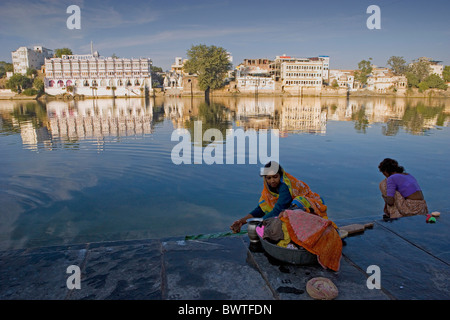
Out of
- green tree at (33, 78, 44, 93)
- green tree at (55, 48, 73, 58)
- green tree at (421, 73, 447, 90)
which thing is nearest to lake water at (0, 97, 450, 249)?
green tree at (33, 78, 44, 93)

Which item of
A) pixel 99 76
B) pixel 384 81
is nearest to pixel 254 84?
pixel 99 76

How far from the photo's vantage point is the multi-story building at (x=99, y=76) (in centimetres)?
6738

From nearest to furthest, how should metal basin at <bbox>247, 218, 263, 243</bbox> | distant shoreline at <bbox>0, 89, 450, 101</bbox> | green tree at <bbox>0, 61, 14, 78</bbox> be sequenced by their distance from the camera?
metal basin at <bbox>247, 218, 263, 243</bbox>, distant shoreline at <bbox>0, 89, 450, 101</bbox>, green tree at <bbox>0, 61, 14, 78</bbox>

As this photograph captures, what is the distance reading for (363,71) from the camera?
82.7 meters

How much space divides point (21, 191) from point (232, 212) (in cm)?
482

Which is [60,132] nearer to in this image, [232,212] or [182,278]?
[232,212]

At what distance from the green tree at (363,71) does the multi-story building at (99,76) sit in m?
52.9

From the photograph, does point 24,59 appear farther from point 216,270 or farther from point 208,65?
point 216,270

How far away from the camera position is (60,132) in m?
16.3

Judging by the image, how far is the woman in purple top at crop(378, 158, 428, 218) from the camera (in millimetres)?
4328

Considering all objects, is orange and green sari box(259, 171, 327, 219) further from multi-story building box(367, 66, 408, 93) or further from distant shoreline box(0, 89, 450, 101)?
multi-story building box(367, 66, 408, 93)

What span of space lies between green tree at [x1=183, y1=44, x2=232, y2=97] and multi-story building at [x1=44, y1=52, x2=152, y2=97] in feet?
33.5
